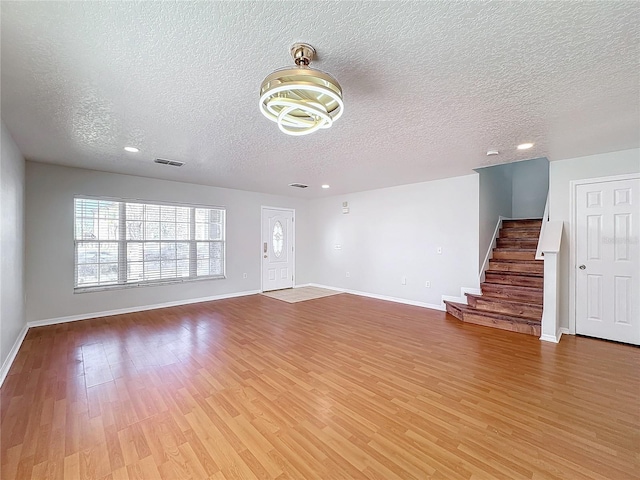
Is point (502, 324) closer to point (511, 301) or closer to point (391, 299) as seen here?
point (511, 301)

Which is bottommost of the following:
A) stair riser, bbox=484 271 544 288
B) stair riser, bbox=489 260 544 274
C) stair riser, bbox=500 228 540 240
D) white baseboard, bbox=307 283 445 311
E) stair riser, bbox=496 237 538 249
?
white baseboard, bbox=307 283 445 311

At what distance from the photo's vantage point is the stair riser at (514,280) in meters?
4.29

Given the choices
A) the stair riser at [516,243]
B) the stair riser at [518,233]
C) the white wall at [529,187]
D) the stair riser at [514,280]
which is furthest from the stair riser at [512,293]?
the white wall at [529,187]

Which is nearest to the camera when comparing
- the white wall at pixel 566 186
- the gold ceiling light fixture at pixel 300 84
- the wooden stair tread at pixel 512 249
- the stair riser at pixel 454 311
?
the gold ceiling light fixture at pixel 300 84

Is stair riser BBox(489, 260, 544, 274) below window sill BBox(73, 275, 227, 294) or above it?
above

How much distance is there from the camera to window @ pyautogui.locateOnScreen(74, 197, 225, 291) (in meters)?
4.50

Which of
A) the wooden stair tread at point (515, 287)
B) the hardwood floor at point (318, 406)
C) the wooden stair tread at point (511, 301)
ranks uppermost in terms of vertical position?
the wooden stair tread at point (515, 287)

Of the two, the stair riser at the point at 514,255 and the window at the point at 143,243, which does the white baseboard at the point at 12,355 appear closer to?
the window at the point at 143,243

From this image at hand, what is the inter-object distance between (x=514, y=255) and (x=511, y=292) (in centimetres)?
90

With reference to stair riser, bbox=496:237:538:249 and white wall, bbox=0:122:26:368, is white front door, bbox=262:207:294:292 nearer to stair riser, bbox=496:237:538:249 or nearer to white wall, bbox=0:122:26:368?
white wall, bbox=0:122:26:368

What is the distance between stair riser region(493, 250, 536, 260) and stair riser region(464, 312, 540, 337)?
1.50 meters

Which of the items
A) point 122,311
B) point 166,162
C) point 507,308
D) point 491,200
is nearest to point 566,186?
point 491,200

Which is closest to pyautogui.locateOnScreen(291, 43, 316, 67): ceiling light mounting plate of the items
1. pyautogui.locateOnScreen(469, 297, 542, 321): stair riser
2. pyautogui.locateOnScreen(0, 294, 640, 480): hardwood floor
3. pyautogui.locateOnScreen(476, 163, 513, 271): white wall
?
pyautogui.locateOnScreen(0, 294, 640, 480): hardwood floor

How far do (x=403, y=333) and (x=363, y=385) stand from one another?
1.57m
